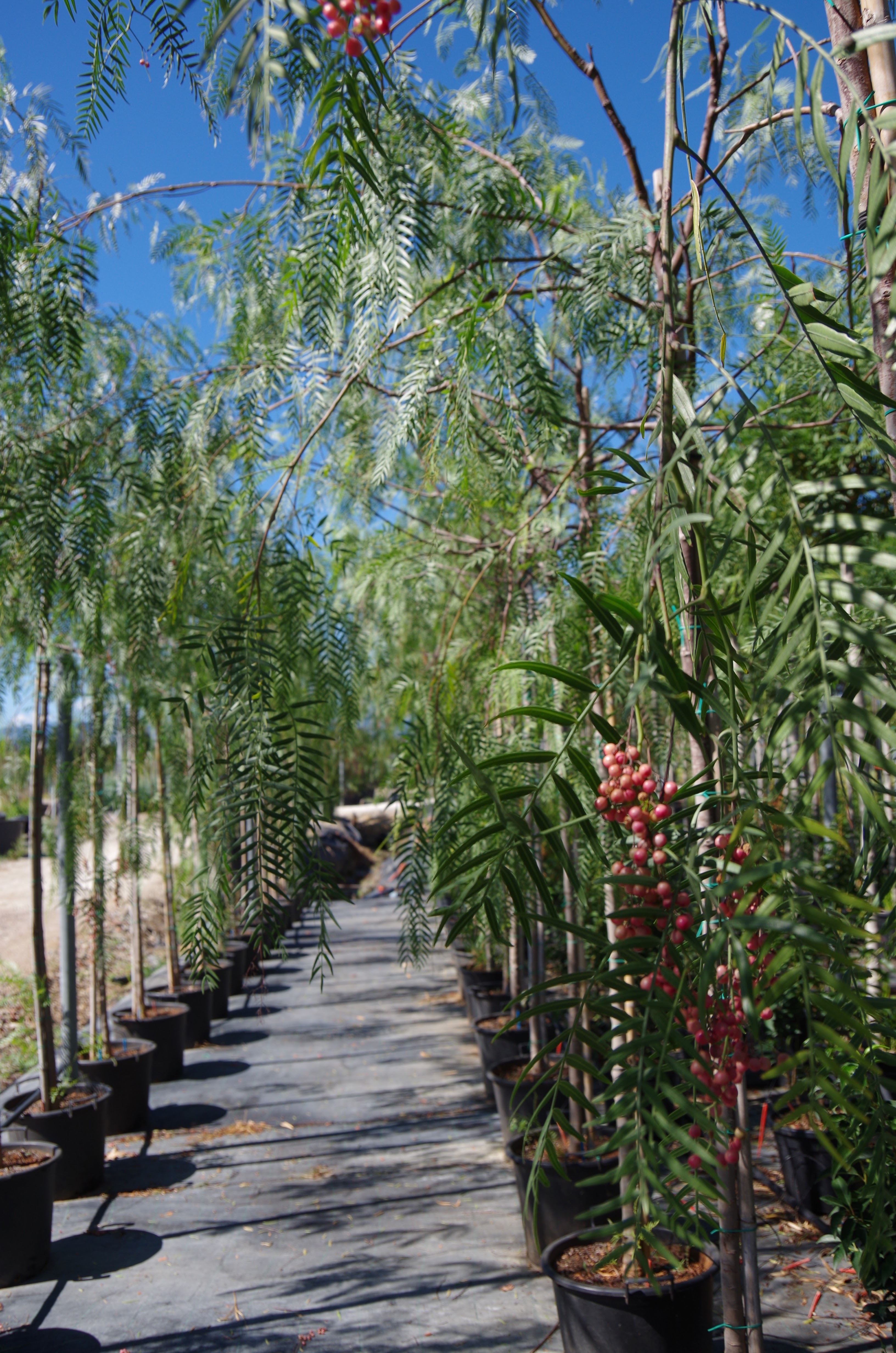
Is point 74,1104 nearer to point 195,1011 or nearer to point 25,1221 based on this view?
point 25,1221

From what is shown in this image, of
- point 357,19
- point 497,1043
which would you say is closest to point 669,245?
point 357,19

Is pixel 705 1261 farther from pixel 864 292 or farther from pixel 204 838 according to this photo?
pixel 864 292

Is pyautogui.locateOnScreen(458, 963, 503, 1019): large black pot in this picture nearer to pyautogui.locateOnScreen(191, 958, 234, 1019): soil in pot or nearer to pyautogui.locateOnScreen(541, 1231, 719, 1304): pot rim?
pyautogui.locateOnScreen(191, 958, 234, 1019): soil in pot

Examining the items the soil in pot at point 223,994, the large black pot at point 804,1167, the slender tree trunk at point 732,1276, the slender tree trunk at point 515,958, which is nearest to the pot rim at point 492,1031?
the slender tree trunk at point 515,958

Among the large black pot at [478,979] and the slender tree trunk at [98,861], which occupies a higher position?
the slender tree trunk at [98,861]

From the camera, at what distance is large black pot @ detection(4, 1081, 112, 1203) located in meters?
2.77

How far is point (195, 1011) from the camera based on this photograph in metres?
4.63

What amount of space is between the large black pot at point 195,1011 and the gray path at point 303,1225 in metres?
0.18

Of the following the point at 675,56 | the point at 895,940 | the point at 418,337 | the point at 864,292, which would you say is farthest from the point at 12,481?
the point at 895,940

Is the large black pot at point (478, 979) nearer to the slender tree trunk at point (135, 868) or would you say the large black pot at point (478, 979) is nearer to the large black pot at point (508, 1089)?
the large black pot at point (508, 1089)

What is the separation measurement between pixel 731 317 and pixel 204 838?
210 cm

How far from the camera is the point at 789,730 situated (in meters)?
0.44

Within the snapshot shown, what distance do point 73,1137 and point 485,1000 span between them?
2155mm

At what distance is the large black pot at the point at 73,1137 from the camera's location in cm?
277
